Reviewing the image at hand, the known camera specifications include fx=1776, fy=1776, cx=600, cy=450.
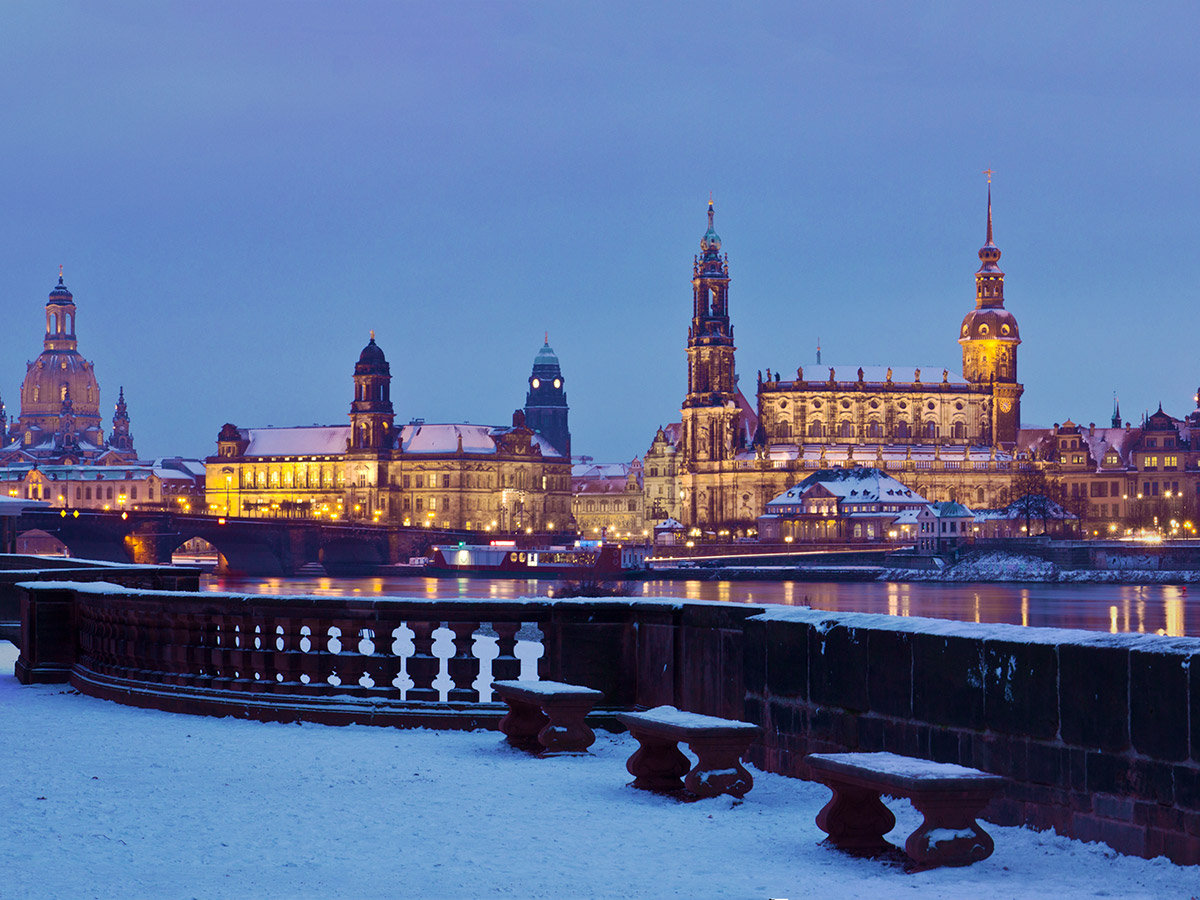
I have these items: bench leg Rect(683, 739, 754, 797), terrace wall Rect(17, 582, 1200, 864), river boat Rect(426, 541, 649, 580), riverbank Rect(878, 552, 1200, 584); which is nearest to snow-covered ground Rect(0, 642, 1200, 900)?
bench leg Rect(683, 739, 754, 797)

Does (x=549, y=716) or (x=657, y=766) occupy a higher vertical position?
(x=549, y=716)

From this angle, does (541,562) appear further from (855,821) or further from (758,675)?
(855,821)

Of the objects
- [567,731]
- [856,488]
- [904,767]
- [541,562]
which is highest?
[856,488]

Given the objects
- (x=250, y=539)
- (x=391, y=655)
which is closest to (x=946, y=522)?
(x=250, y=539)

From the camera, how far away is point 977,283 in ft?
648

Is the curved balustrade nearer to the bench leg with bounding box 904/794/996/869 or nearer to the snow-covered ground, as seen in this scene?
the snow-covered ground

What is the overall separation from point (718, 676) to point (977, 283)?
622 ft

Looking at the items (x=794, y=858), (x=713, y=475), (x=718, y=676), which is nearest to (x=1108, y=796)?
(x=794, y=858)

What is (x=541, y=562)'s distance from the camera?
156000mm

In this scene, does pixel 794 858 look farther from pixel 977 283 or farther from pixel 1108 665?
pixel 977 283

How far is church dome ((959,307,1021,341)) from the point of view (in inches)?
7598

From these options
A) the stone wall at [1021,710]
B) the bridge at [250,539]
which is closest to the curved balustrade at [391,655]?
the stone wall at [1021,710]

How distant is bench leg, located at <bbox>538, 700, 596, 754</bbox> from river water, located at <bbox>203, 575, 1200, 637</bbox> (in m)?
65.9

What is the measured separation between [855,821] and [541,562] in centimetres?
14639
